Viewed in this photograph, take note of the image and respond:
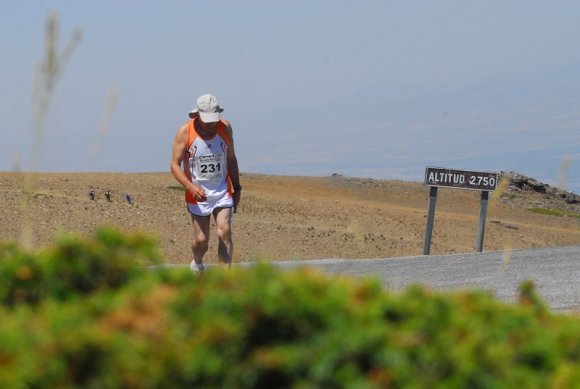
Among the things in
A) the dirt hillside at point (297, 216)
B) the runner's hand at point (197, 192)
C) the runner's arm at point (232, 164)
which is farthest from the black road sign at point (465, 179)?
the runner's hand at point (197, 192)

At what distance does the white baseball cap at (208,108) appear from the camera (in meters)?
10.3

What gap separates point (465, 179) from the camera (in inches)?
746

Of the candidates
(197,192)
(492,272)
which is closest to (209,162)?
(197,192)

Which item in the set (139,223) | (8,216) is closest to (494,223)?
(139,223)

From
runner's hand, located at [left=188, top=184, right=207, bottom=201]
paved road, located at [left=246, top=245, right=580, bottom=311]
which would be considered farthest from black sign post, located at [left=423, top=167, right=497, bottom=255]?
runner's hand, located at [left=188, top=184, right=207, bottom=201]

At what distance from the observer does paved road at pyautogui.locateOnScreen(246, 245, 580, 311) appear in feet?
38.5

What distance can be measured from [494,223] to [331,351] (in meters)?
34.4

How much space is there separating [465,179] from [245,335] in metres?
16.1

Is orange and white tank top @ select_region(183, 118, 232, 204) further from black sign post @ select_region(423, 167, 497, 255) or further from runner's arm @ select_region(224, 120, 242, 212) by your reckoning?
black sign post @ select_region(423, 167, 497, 255)

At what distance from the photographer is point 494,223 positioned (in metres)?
36.8

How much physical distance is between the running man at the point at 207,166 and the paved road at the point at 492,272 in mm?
1258

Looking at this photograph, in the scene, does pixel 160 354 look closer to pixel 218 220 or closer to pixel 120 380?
pixel 120 380

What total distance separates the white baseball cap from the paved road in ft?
6.33

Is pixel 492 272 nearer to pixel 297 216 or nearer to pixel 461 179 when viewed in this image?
pixel 461 179
